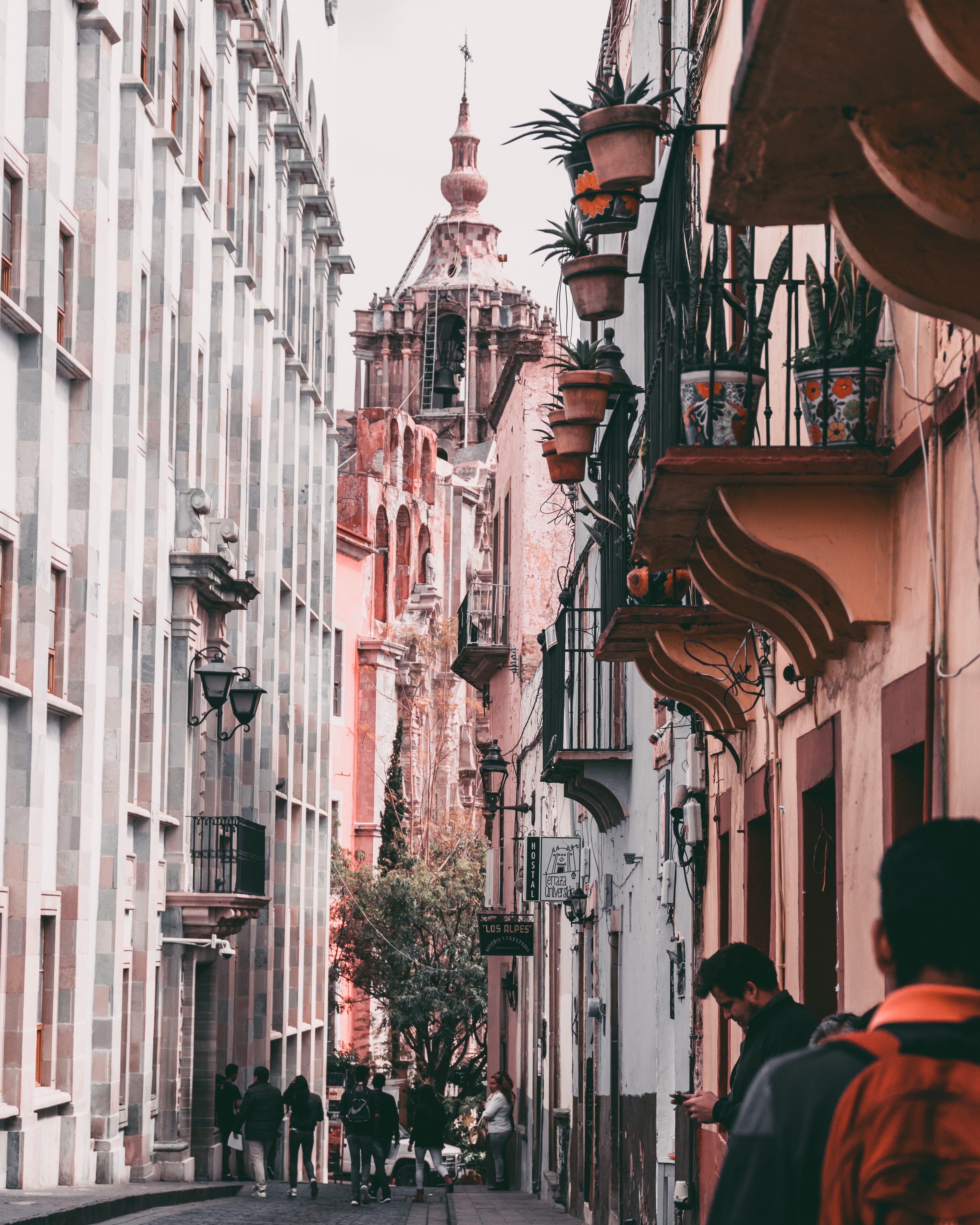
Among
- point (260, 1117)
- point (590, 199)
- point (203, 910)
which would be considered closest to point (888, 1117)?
point (590, 199)

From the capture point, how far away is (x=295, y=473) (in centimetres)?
3597

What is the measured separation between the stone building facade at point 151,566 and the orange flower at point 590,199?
7668 millimetres

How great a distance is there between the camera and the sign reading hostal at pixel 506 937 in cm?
2842

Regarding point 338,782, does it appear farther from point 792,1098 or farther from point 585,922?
point 792,1098

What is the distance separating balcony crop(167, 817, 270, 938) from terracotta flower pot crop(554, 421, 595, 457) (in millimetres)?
13058

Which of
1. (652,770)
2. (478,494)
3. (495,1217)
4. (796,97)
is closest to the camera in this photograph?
(796,97)

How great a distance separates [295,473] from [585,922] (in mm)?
15120

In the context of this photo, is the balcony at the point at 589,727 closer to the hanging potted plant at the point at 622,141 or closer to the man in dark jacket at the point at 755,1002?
the hanging potted plant at the point at 622,141

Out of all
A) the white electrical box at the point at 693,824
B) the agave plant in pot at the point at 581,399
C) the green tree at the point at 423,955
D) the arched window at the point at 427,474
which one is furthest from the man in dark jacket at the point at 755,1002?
the arched window at the point at 427,474

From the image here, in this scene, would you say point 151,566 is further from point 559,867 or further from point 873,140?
point 873,140

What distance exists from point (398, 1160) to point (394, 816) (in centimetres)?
2770

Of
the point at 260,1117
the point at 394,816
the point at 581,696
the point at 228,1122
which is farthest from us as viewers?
the point at 394,816

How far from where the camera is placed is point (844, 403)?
21.9ft

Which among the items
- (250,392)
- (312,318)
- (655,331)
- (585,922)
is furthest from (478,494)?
(655,331)
